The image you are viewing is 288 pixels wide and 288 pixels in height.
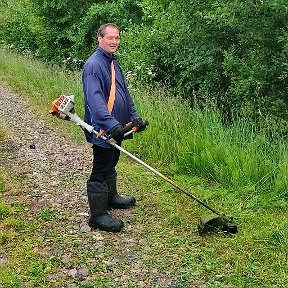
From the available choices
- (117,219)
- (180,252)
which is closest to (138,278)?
(180,252)

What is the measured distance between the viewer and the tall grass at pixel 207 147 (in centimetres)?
648

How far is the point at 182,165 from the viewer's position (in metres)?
7.35

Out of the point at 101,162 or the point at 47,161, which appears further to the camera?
the point at 47,161

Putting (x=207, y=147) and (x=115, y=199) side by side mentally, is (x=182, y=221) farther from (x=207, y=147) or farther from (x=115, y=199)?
(x=207, y=147)

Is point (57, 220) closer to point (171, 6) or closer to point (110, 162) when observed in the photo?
point (110, 162)

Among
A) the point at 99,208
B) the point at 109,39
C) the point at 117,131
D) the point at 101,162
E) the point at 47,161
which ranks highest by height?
the point at 109,39

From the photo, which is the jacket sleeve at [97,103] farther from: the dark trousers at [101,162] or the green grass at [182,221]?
the green grass at [182,221]

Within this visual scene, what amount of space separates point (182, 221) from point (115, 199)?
0.91 meters

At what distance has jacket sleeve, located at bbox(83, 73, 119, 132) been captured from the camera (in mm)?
5133

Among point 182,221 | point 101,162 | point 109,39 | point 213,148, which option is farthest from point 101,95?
point 213,148

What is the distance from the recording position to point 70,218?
593cm

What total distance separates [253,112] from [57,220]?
168 inches

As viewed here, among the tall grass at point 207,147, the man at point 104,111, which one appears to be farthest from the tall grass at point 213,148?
the man at point 104,111

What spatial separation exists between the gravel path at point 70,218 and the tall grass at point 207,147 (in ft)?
2.97
